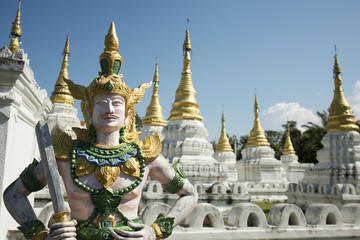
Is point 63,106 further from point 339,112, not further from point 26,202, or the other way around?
point 26,202

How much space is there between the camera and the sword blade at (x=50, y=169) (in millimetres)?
2859

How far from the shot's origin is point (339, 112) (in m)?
19.4

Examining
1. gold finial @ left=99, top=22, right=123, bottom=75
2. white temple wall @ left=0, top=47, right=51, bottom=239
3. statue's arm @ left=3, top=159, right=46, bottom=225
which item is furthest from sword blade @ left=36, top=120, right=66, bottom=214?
white temple wall @ left=0, top=47, right=51, bottom=239

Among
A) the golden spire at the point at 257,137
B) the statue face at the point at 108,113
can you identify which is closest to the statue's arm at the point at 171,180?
the statue face at the point at 108,113

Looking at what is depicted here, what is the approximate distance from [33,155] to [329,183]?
16703 millimetres

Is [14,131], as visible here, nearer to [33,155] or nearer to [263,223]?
[33,155]

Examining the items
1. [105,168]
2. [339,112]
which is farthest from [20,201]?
[339,112]

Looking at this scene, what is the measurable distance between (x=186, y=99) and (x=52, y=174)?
17677 mm

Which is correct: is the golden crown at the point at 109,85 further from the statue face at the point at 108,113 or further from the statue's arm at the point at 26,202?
the statue's arm at the point at 26,202

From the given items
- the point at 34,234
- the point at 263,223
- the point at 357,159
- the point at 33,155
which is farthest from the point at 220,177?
the point at 34,234

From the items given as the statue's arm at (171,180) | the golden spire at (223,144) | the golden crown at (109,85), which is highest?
the golden spire at (223,144)

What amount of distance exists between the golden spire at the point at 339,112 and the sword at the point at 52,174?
19579mm

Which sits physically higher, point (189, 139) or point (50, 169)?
point (189, 139)

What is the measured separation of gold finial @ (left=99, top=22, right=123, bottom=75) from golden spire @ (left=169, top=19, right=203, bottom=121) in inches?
634
